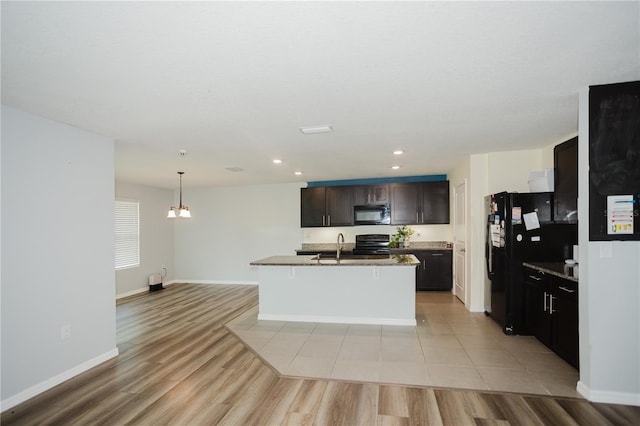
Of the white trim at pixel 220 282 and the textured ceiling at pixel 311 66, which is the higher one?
the textured ceiling at pixel 311 66

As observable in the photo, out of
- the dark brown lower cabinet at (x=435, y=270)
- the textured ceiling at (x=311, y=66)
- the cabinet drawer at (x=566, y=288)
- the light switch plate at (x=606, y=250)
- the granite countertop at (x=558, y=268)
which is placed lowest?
the dark brown lower cabinet at (x=435, y=270)

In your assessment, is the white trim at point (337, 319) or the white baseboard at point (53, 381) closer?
the white baseboard at point (53, 381)

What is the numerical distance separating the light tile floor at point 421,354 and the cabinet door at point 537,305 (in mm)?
135

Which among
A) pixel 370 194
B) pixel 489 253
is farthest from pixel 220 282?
pixel 489 253

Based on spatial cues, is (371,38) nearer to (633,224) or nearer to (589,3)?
(589,3)

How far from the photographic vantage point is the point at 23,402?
2510mm

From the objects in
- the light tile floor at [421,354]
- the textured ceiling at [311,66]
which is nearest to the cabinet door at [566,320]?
the light tile floor at [421,354]

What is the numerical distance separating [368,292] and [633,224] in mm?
2864

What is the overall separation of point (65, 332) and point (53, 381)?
416mm

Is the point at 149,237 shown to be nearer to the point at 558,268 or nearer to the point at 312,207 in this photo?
the point at 312,207

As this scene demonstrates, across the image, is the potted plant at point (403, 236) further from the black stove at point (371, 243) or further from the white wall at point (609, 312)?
the white wall at point (609, 312)

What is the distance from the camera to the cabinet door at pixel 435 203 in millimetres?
6355

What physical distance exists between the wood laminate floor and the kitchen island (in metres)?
1.24

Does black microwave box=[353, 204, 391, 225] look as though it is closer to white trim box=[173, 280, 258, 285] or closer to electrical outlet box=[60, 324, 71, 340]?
white trim box=[173, 280, 258, 285]
